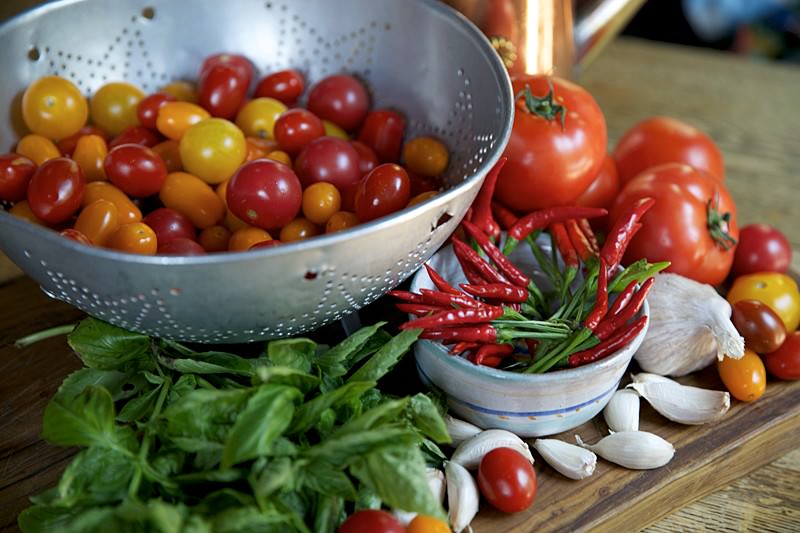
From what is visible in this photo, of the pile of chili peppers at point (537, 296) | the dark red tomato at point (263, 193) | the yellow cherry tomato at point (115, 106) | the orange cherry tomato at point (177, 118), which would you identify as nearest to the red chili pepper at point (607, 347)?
the pile of chili peppers at point (537, 296)

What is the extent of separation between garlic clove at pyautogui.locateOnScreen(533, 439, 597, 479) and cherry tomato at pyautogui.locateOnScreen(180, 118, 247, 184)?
0.49 metres

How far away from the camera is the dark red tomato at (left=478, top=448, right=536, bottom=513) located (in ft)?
2.62

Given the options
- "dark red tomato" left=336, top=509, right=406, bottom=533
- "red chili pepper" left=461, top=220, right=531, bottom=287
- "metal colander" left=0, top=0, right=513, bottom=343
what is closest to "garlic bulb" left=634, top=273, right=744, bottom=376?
"red chili pepper" left=461, top=220, right=531, bottom=287

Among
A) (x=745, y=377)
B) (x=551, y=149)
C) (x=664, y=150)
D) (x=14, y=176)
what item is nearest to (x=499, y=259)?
(x=551, y=149)

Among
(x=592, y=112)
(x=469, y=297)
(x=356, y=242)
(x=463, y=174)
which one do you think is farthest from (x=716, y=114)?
(x=356, y=242)

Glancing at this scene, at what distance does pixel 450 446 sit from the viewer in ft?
2.93

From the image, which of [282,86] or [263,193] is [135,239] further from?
[282,86]

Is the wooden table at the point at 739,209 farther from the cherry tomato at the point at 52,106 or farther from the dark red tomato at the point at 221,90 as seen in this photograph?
the dark red tomato at the point at 221,90

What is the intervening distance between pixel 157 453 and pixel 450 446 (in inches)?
11.7

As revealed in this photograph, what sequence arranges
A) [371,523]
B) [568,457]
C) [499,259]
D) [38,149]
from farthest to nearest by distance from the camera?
[38,149]
[499,259]
[568,457]
[371,523]

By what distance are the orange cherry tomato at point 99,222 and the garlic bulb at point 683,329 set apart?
595mm

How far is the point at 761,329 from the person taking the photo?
0.97 metres

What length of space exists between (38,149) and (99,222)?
0.22m

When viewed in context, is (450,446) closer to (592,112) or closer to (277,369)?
(277,369)
